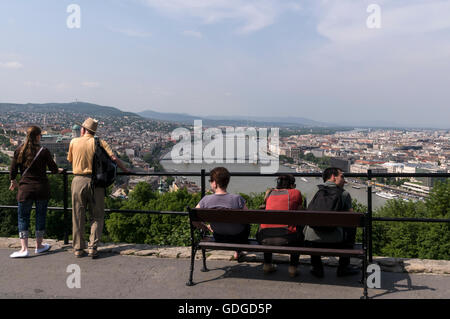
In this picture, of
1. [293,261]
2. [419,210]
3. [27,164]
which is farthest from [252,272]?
[419,210]

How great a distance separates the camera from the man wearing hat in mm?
4484

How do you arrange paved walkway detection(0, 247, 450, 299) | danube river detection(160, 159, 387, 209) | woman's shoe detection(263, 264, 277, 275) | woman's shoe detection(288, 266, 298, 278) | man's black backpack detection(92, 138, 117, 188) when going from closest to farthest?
paved walkway detection(0, 247, 450, 299), woman's shoe detection(288, 266, 298, 278), woman's shoe detection(263, 264, 277, 275), man's black backpack detection(92, 138, 117, 188), danube river detection(160, 159, 387, 209)

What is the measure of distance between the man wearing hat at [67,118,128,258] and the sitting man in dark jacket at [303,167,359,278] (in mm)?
2305

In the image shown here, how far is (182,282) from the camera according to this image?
3.68m

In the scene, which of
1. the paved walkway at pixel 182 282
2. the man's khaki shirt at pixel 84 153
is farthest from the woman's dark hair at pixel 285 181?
the man's khaki shirt at pixel 84 153

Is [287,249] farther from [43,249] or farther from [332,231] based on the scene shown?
[43,249]

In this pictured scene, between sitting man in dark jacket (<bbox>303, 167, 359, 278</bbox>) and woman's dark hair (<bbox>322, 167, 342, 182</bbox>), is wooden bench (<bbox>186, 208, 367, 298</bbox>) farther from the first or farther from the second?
woman's dark hair (<bbox>322, 167, 342, 182</bbox>)

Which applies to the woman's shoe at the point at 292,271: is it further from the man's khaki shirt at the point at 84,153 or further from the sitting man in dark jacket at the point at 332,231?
the man's khaki shirt at the point at 84,153

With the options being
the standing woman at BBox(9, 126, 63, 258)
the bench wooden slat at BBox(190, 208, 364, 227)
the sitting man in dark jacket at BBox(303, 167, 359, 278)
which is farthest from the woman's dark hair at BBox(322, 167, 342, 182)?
the standing woman at BBox(9, 126, 63, 258)

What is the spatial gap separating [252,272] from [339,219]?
1189 mm

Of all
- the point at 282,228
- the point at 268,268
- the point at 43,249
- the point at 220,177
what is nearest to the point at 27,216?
the point at 43,249

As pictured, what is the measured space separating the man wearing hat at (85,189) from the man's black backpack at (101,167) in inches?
1.8
